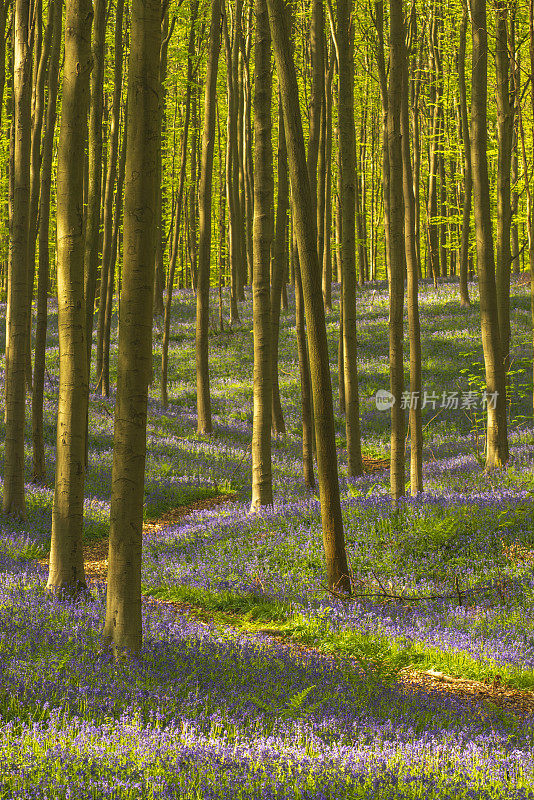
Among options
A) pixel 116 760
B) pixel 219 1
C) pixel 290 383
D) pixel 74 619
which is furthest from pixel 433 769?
pixel 290 383

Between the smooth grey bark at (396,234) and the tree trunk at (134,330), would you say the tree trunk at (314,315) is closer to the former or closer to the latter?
the smooth grey bark at (396,234)

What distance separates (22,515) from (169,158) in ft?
99.5

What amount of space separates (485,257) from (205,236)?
369 inches

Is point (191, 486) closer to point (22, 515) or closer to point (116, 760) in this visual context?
point (22, 515)

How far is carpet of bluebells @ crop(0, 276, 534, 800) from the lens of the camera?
3443 mm

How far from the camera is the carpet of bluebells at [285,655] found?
3.44 meters

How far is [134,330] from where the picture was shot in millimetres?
5078

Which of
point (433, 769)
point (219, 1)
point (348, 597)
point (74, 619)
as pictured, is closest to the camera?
point (433, 769)

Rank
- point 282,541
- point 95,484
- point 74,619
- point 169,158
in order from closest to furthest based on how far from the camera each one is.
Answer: point 74,619
point 282,541
point 95,484
point 169,158

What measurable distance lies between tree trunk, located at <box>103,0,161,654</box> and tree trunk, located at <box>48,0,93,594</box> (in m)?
1.80

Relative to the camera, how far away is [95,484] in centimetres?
1354

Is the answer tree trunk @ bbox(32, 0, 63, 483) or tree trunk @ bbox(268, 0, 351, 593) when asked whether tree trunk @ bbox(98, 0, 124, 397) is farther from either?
tree trunk @ bbox(268, 0, 351, 593)

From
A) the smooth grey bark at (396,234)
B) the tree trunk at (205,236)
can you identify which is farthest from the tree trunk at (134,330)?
the tree trunk at (205,236)

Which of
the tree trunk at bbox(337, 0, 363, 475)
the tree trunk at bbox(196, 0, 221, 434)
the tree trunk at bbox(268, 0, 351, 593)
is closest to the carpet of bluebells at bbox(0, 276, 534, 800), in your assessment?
the tree trunk at bbox(268, 0, 351, 593)
